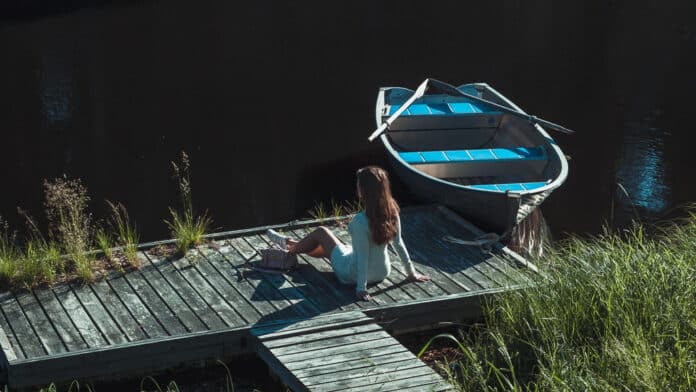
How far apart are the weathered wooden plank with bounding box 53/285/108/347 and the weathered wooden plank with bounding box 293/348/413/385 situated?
5.06ft

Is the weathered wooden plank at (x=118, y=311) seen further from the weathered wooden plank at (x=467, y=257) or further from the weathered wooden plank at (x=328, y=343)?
the weathered wooden plank at (x=467, y=257)

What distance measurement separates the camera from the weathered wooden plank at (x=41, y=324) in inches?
294

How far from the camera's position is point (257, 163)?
15.1 m

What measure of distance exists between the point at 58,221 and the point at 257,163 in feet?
13.6

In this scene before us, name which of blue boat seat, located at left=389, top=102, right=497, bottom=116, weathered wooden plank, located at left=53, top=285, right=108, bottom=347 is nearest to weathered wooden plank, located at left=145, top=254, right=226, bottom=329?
weathered wooden plank, located at left=53, top=285, right=108, bottom=347

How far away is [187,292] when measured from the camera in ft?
27.5

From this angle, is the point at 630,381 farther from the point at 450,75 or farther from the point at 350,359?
the point at 450,75

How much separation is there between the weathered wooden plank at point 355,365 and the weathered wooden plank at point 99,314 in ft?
4.73

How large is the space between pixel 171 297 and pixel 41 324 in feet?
3.29

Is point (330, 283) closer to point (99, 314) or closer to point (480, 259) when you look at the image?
point (480, 259)

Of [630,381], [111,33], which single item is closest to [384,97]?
[630,381]

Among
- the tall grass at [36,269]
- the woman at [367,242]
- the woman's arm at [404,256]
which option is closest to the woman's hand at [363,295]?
the woman at [367,242]

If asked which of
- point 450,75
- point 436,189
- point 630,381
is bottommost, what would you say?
point 450,75

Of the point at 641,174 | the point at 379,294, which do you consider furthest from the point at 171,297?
the point at 641,174
